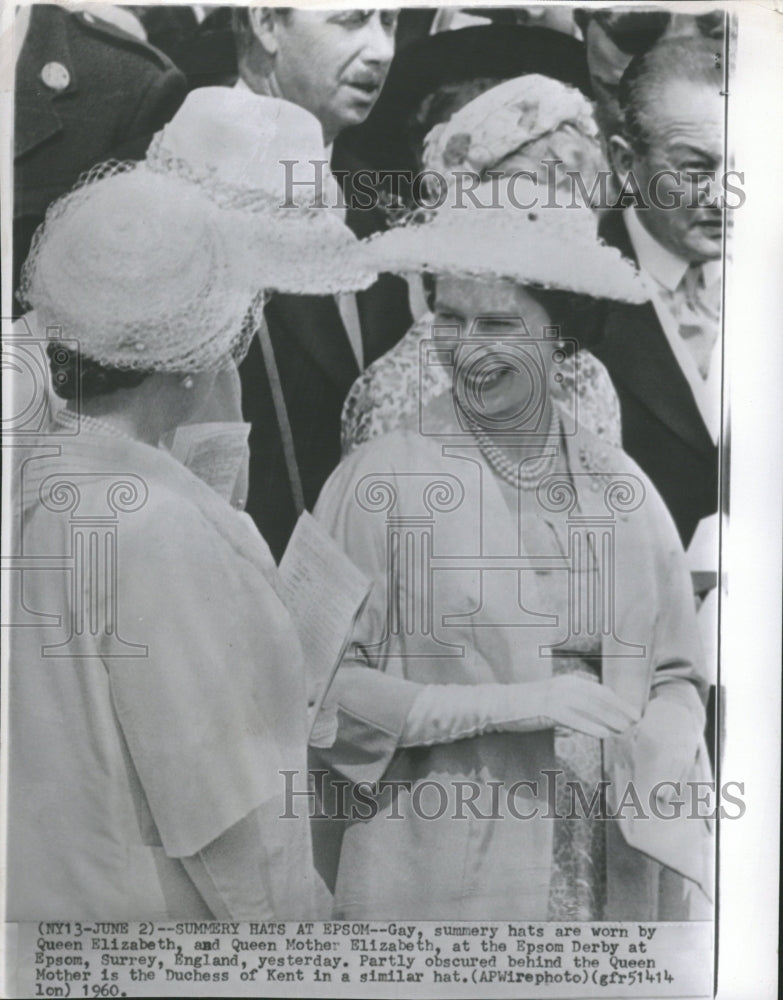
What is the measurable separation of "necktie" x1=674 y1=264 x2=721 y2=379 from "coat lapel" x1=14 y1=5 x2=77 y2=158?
1.33 meters

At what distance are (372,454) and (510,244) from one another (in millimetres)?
521

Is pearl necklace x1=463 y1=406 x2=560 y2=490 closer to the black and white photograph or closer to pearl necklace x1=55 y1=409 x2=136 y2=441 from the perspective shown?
the black and white photograph

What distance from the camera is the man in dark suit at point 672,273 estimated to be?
2.02 metres

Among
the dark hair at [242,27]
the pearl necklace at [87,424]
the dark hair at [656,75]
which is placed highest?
the dark hair at [242,27]

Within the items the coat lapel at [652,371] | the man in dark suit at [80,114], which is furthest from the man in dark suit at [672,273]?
the man in dark suit at [80,114]

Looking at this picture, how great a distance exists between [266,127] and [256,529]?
0.83m

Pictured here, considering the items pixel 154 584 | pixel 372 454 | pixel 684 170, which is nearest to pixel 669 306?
pixel 684 170

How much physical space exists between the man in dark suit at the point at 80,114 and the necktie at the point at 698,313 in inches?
44.0

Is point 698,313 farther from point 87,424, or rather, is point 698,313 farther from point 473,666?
point 87,424

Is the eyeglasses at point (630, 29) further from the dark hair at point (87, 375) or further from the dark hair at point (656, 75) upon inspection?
the dark hair at point (87, 375)

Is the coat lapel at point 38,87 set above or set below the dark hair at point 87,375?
above

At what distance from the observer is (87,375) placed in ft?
6.53

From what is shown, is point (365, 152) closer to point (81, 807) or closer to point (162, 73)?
point (162, 73)

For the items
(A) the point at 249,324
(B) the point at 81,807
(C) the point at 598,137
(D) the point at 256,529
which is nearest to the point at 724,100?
(C) the point at 598,137
